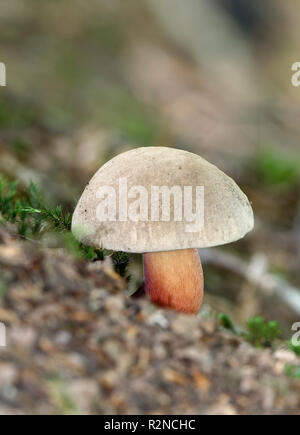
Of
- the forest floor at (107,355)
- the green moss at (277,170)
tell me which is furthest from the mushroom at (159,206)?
the green moss at (277,170)

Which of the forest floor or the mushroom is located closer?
the forest floor

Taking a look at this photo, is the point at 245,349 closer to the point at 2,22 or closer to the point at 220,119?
the point at 220,119

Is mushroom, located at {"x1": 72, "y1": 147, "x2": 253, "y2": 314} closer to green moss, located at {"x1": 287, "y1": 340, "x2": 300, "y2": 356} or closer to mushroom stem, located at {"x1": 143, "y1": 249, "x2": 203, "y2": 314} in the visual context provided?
mushroom stem, located at {"x1": 143, "y1": 249, "x2": 203, "y2": 314}

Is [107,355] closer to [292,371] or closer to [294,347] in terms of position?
[292,371]

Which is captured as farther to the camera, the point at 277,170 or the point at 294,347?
the point at 277,170

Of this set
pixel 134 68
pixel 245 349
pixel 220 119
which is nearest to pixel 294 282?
pixel 245 349

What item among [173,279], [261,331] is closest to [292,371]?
[261,331]

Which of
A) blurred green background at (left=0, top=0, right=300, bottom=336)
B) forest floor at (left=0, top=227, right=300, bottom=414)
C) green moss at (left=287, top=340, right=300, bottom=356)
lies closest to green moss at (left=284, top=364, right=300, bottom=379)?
forest floor at (left=0, top=227, right=300, bottom=414)

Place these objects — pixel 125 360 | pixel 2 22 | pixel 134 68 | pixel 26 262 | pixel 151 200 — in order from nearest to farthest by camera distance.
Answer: pixel 125 360, pixel 26 262, pixel 151 200, pixel 2 22, pixel 134 68
